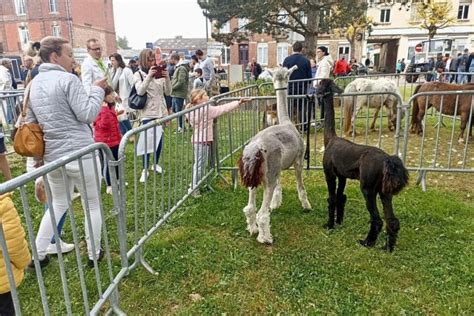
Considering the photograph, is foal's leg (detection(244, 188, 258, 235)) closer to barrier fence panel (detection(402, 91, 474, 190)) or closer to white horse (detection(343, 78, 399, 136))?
barrier fence panel (detection(402, 91, 474, 190))

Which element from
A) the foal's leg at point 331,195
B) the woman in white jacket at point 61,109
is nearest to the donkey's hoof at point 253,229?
the foal's leg at point 331,195

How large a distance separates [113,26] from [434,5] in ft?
133

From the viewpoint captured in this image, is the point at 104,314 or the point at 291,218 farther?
the point at 291,218

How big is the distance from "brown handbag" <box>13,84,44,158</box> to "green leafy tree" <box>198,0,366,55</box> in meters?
15.3

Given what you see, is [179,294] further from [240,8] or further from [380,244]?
[240,8]

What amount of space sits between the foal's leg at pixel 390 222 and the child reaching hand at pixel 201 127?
2.36 m

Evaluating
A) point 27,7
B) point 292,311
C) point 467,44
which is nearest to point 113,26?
point 27,7

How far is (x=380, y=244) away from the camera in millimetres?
3869

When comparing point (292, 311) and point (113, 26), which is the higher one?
point (113, 26)

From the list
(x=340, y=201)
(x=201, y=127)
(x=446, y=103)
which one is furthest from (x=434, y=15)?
(x=340, y=201)

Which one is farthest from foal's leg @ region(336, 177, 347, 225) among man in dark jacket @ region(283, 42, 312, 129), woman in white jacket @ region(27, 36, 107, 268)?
man in dark jacket @ region(283, 42, 312, 129)

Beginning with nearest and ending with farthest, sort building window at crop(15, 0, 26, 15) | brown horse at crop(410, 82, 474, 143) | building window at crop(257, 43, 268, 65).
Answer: brown horse at crop(410, 82, 474, 143) < building window at crop(15, 0, 26, 15) < building window at crop(257, 43, 268, 65)

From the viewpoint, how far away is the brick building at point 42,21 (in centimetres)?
4000

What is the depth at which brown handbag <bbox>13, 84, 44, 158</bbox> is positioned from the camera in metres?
2.99
